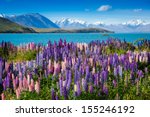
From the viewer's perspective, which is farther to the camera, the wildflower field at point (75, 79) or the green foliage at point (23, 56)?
the green foliage at point (23, 56)

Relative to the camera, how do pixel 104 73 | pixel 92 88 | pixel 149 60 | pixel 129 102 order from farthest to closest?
pixel 149 60 → pixel 104 73 → pixel 92 88 → pixel 129 102

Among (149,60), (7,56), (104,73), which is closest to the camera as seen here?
(104,73)

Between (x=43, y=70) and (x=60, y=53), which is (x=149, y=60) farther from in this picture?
(x=43, y=70)

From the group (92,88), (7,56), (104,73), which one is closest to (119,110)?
(92,88)

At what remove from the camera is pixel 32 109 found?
7059mm

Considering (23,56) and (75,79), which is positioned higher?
(75,79)

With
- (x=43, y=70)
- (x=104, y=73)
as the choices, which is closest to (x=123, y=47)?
(x=43, y=70)

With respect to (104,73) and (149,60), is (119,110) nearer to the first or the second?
(104,73)

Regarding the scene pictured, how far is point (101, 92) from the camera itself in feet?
27.7

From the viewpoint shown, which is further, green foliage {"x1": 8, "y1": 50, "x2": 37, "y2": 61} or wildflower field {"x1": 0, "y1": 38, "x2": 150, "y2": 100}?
green foliage {"x1": 8, "y1": 50, "x2": 37, "y2": 61}

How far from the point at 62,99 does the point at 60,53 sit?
4.82 meters

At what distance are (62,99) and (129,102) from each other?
4.37 feet

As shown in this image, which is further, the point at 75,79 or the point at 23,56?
the point at 23,56

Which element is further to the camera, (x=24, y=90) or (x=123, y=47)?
(x=123, y=47)
